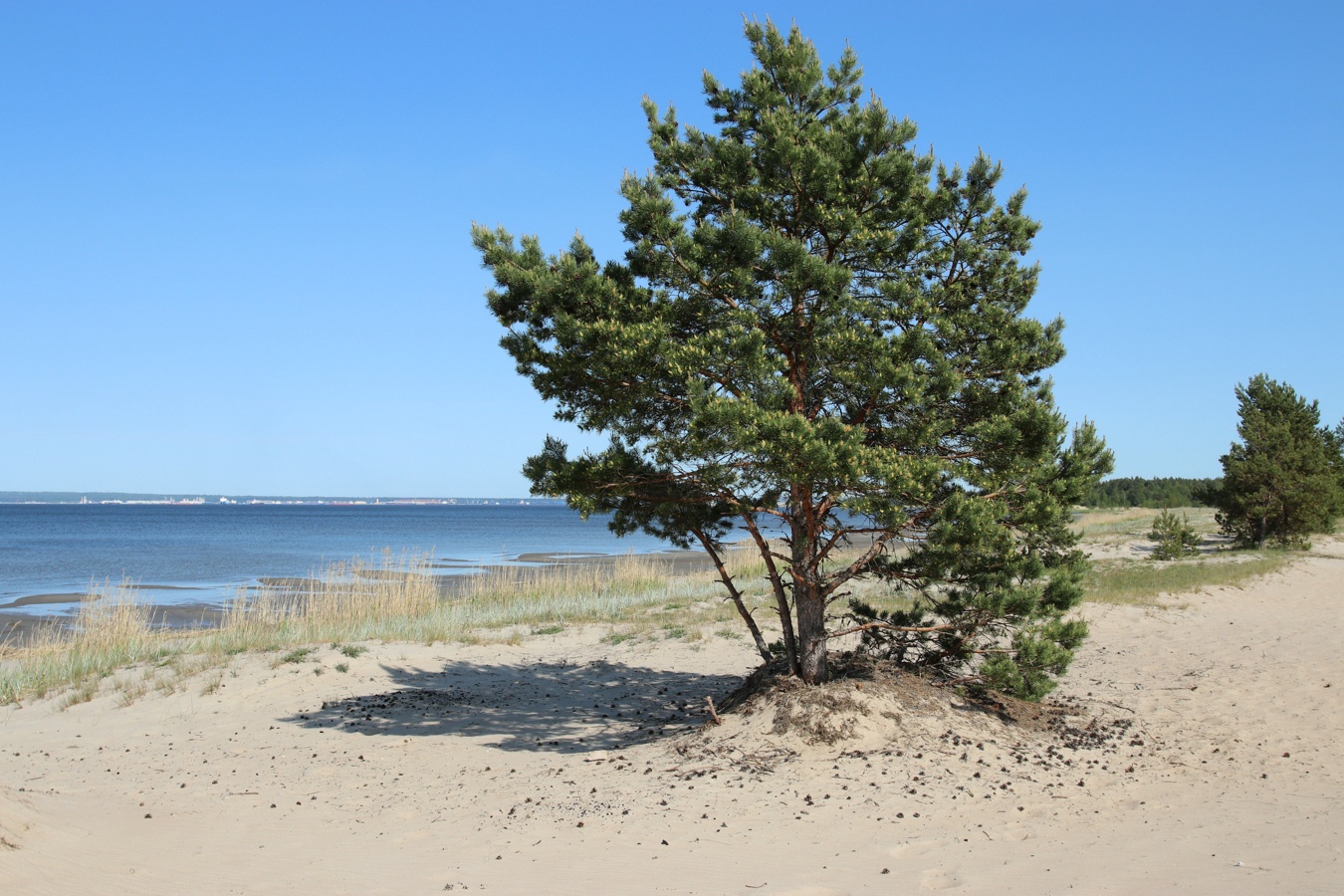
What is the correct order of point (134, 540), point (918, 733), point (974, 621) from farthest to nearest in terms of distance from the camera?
point (134, 540) → point (974, 621) → point (918, 733)

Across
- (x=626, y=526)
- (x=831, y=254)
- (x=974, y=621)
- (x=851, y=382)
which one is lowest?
(x=974, y=621)

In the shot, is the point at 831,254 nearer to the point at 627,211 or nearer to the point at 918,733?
the point at 627,211

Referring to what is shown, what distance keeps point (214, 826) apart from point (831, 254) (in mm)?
6977

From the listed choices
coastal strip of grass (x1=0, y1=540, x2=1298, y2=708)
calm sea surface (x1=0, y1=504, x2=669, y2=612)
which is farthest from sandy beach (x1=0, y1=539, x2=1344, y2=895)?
calm sea surface (x1=0, y1=504, x2=669, y2=612)

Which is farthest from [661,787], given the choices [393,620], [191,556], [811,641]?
[191,556]

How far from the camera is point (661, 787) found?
7258 mm

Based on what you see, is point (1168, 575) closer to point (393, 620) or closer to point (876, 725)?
point (876, 725)

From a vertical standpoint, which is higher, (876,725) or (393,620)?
(876,725)

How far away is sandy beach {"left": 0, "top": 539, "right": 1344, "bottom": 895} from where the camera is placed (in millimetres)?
5312

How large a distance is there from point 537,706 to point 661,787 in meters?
4.19

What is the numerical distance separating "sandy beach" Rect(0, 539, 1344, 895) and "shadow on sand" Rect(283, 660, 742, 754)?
0.06m

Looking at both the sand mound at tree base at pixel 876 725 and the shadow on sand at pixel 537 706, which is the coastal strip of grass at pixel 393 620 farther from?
the sand mound at tree base at pixel 876 725

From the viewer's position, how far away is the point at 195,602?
24984mm

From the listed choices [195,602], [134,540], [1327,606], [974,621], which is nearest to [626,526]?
[974,621]
